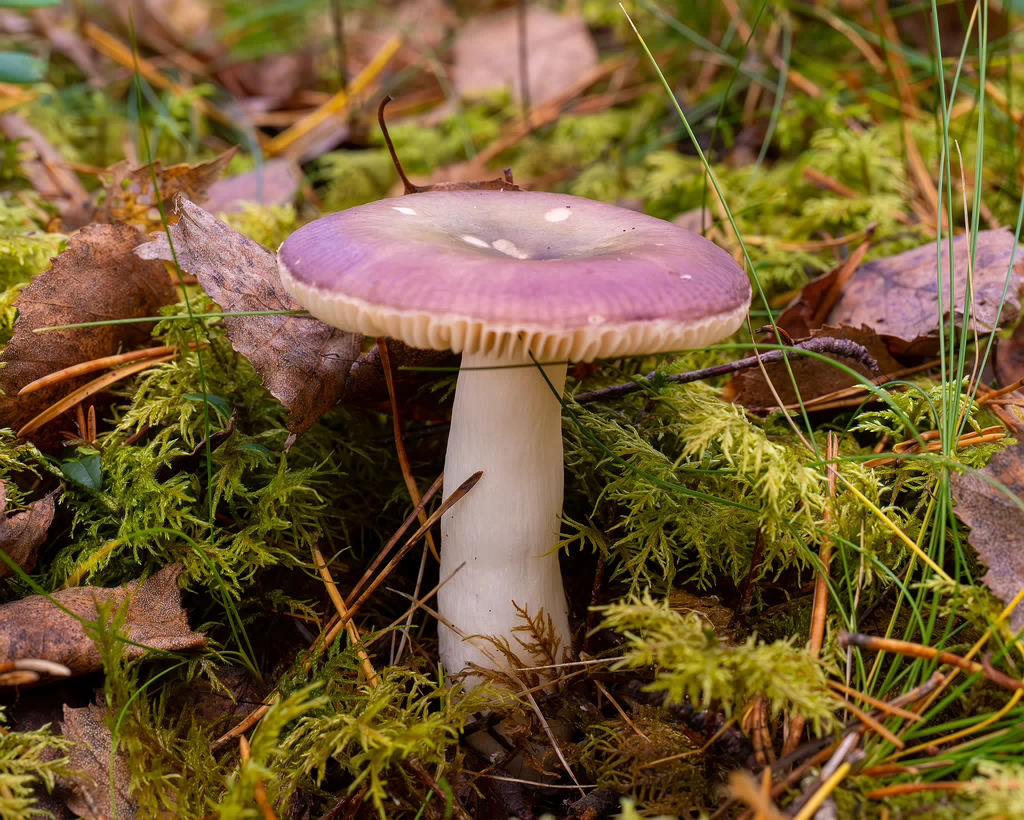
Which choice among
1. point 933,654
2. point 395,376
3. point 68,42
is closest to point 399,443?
point 395,376

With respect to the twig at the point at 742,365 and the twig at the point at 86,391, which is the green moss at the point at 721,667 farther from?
the twig at the point at 86,391

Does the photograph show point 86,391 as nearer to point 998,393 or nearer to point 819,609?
point 819,609

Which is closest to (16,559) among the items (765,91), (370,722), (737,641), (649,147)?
(370,722)

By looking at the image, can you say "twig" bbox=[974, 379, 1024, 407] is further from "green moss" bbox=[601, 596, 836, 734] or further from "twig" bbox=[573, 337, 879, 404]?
"green moss" bbox=[601, 596, 836, 734]

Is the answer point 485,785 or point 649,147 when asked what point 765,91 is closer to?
point 649,147

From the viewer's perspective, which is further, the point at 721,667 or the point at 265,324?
the point at 265,324
